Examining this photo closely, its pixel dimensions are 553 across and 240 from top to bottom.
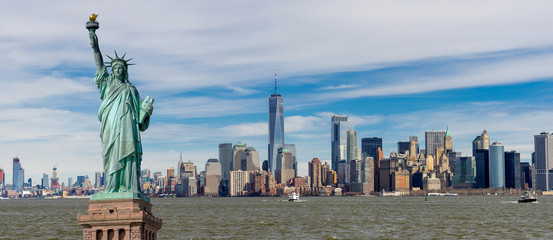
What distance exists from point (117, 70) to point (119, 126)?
201 cm

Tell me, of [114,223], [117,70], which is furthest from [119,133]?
[114,223]

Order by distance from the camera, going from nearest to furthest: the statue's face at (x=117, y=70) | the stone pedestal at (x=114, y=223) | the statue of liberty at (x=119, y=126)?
1. the stone pedestal at (x=114, y=223)
2. the statue of liberty at (x=119, y=126)
3. the statue's face at (x=117, y=70)

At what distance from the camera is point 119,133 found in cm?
2730

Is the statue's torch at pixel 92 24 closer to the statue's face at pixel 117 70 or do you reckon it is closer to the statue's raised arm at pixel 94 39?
the statue's raised arm at pixel 94 39

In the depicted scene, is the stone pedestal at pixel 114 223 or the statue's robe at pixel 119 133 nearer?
the stone pedestal at pixel 114 223

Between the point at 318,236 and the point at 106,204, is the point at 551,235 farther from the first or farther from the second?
the point at 106,204

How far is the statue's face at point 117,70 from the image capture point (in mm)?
27875

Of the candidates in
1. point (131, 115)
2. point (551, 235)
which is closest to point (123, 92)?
point (131, 115)

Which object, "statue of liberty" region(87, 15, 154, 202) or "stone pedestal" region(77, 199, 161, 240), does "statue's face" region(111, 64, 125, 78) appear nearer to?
"statue of liberty" region(87, 15, 154, 202)

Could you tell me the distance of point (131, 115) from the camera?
1083 inches

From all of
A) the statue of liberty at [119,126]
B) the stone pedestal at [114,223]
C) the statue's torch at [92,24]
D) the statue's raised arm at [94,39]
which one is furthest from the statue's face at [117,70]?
the stone pedestal at [114,223]

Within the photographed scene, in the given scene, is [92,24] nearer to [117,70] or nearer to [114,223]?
[117,70]

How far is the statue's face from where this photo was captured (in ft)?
91.5

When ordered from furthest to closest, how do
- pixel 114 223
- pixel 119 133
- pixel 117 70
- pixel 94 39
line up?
pixel 117 70 → pixel 94 39 → pixel 119 133 → pixel 114 223
